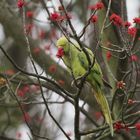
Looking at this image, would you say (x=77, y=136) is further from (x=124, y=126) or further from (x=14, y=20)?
(x=14, y=20)

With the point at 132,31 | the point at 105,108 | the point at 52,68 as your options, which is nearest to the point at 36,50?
the point at 52,68

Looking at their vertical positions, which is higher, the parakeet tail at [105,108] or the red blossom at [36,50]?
the red blossom at [36,50]

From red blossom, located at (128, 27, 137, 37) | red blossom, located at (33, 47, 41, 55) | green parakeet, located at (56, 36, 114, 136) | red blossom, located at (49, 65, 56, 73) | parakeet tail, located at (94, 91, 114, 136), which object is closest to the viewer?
red blossom, located at (128, 27, 137, 37)

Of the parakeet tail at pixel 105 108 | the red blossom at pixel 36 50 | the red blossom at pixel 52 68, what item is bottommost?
the parakeet tail at pixel 105 108

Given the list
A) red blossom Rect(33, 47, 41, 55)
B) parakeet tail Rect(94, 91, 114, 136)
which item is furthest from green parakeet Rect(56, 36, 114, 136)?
red blossom Rect(33, 47, 41, 55)

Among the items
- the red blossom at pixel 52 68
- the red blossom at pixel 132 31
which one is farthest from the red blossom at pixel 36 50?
the red blossom at pixel 132 31

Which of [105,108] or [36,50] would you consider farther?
[36,50]

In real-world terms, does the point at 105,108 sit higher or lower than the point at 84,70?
lower

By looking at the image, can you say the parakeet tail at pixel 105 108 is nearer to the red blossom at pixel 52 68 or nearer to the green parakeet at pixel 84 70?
the green parakeet at pixel 84 70

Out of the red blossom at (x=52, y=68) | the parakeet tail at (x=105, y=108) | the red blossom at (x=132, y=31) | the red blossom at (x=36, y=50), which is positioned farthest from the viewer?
the red blossom at (x=36, y=50)

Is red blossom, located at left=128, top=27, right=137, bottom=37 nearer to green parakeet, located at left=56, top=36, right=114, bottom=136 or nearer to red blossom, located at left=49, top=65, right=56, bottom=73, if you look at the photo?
green parakeet, located at left=56, top=36, right=114, bottom=136

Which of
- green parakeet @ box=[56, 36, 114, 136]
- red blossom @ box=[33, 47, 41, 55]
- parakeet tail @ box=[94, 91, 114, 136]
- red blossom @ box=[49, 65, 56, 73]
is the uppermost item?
red blossom @ box=[33, 47, 41, 55]

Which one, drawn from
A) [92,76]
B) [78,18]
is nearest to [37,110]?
[78,18]

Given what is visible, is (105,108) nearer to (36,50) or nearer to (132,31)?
(132,31)
